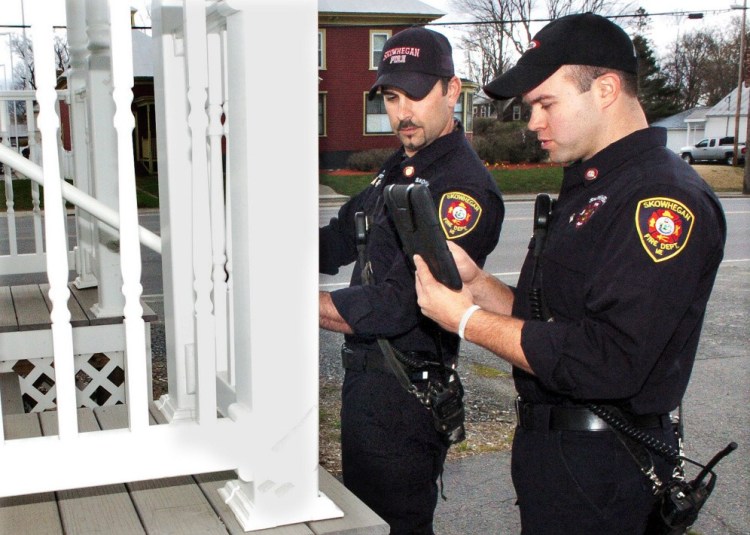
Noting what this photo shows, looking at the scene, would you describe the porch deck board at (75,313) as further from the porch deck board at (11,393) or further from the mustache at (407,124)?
the mustache at (407,124)

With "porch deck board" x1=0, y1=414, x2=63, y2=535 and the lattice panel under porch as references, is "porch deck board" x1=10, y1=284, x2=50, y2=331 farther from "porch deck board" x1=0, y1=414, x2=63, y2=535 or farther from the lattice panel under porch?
"porch deck board" x1=0, y1=414, x2=63, y2=535

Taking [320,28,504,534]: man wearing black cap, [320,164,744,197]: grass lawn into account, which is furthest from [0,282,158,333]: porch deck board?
[320,164,744,197]: grass lawn

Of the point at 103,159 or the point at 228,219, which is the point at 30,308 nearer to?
the point at 103,159

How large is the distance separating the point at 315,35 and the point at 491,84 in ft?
1.84

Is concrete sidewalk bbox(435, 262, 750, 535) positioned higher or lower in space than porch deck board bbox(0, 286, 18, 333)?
lower

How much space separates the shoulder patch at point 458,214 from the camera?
2445mm

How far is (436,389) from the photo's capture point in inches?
102

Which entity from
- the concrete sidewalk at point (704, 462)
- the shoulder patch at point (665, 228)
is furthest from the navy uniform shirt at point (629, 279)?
the concrete sidewalk at point (704, 462)

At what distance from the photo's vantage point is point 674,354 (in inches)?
76.5

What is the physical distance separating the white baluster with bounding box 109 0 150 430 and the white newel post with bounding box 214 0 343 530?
0.21 m

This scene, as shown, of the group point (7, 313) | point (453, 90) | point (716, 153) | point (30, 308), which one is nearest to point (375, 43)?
point (716, 153)

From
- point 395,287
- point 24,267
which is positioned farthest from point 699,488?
point 24,267

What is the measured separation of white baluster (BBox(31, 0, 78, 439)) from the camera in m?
1.65

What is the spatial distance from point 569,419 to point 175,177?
114 centimetres
